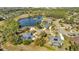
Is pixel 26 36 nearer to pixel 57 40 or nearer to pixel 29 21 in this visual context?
pixel 29 21

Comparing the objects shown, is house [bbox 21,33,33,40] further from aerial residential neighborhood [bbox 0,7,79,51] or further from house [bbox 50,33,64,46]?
house [bbox 50,33,64,46]

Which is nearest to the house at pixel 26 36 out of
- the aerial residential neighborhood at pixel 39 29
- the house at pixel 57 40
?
the aerial residential neighborhood at pixel 39 29

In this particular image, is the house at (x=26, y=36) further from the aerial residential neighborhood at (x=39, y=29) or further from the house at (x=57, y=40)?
the house at (x=57, y=40)

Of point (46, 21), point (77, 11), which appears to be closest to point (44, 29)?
point (46, 21)

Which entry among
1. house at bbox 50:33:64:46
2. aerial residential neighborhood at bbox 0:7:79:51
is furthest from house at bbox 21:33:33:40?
house at bbox 50:33:64:46

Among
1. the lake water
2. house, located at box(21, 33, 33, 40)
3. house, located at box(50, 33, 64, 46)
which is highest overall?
the lake water

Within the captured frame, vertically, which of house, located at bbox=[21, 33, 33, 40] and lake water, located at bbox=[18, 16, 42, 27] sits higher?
lake water, located at bbox=[18, 16, 42, 27]

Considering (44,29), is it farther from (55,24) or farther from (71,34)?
(71,34)

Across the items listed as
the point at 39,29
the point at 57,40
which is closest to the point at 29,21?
the point at 39,29
